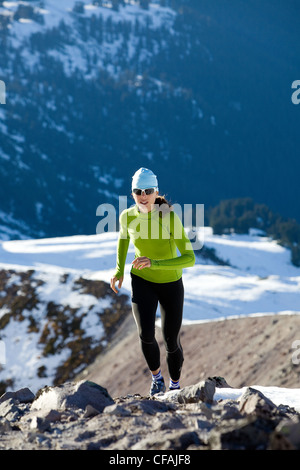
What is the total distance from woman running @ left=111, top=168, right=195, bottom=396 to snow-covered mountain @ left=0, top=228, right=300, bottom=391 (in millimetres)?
17699

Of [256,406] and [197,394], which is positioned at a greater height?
[256,406]

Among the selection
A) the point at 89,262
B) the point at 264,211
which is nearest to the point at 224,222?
the point at 264,211

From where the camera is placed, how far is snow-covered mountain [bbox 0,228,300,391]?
83.5 ft

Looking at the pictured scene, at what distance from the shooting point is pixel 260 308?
96.6 ft

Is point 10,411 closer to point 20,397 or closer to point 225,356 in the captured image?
point 20,397

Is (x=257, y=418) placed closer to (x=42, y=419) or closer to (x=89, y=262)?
(x=42, y=419)

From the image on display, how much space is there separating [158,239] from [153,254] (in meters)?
0.19

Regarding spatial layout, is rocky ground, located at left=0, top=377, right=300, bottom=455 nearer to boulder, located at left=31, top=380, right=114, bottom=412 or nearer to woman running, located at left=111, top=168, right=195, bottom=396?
boulder, located at left=31, top=380, right=114, bottom=412

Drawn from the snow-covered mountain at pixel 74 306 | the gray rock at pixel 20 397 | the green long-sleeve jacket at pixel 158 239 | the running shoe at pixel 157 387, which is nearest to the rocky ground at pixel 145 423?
the gray rock at pixel 20 397

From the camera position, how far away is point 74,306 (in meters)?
28.3

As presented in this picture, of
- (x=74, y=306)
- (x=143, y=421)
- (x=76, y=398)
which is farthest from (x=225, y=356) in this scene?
(x=143, y=421)
